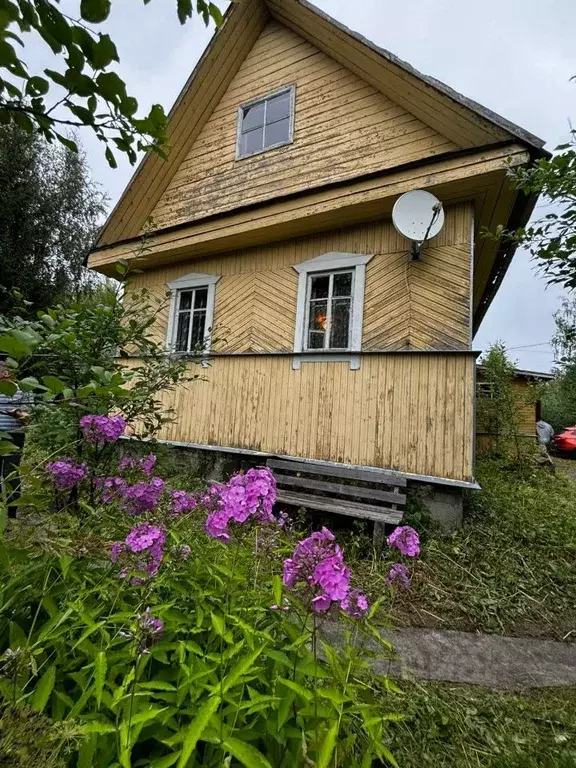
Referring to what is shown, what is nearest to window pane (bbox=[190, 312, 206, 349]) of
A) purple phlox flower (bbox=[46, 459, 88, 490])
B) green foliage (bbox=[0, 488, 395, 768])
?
purple phlox flower (bbox=[46, 459, 88, 490])

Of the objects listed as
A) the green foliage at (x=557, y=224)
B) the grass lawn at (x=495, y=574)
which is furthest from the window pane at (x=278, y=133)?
the grass lawn at (x=495, y=574)

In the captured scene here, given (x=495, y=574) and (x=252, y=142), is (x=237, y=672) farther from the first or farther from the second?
(x=252, y=142)

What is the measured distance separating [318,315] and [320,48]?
13.9 feet

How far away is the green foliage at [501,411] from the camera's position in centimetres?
800

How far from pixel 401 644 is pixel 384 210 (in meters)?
4.89

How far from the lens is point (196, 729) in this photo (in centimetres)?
89

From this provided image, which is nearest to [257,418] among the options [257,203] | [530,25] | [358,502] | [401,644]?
[358,502]

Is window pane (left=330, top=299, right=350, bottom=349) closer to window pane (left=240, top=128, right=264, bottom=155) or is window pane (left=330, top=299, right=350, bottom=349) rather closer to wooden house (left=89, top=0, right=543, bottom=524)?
wooden house (left=89, top=0, right=543, bottom=524)

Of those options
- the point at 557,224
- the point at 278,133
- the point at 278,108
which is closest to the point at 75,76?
the point at 557,224

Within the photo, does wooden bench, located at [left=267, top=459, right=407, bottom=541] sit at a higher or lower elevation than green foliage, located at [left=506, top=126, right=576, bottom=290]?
lower

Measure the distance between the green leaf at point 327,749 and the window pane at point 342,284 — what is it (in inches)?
204

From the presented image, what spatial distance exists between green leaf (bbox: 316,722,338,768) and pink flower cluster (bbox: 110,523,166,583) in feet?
2.16

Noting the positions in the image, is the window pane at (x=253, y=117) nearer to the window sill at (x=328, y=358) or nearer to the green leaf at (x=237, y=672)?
the window sill at (x=328, y=358)

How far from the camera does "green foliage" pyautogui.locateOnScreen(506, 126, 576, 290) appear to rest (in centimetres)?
194
